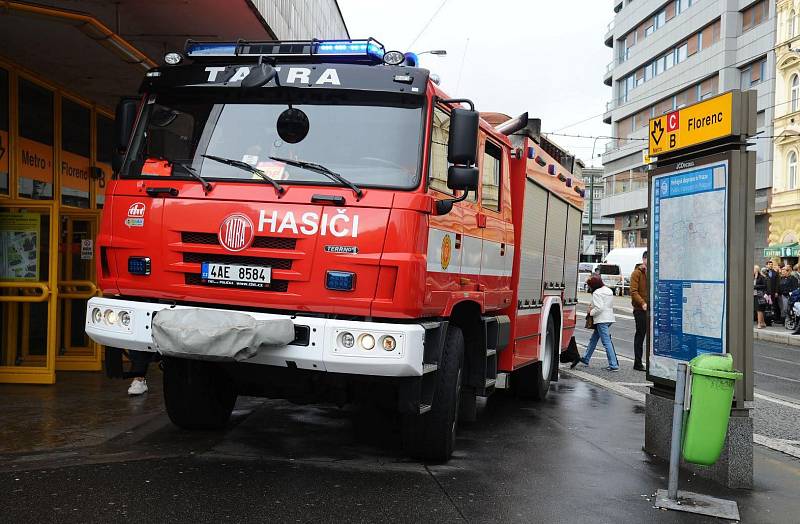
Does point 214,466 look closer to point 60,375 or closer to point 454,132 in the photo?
point 454,132

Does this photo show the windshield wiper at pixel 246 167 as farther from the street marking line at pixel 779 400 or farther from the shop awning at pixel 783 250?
the shop awning at pixel 783 250

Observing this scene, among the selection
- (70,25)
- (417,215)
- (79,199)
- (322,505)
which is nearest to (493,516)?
(322,505)

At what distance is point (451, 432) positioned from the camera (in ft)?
20.6

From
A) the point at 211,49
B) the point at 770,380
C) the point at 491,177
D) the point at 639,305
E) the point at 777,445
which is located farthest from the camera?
the point at 639,305

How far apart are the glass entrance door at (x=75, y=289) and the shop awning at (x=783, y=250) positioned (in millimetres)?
34693

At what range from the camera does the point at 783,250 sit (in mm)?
38750

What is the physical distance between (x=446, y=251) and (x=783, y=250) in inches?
1454

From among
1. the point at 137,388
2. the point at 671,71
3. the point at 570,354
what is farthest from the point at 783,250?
the point at 137,388

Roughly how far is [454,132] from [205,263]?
1.88 meters

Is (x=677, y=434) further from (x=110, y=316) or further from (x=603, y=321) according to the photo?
(x=603, y=321)

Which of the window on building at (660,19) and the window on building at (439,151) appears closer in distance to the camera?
the window on building at (439,151)

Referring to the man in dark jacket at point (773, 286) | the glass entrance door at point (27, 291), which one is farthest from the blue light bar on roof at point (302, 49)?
the man in dark jacket at point (773, 286)

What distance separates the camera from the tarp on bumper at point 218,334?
5.33 m

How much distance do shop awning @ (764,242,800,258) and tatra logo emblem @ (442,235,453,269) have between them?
118 feet
